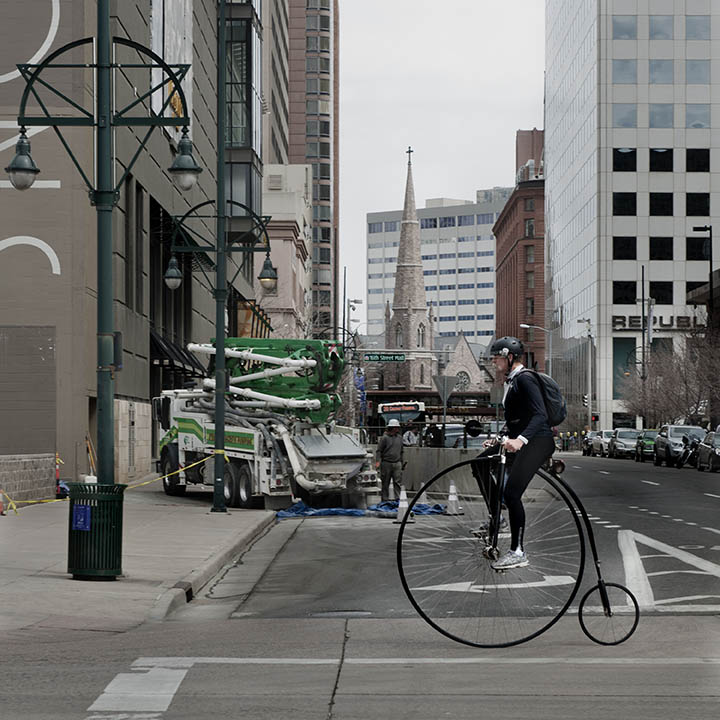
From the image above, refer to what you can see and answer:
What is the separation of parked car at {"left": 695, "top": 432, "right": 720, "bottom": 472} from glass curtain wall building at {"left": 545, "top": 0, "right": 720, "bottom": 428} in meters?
55.9

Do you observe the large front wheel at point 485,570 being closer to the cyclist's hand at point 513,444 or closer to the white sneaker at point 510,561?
the white sneaker at point 510,561

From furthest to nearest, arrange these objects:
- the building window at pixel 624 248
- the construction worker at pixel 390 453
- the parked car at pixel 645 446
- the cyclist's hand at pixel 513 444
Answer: the building window at pixel 624 248 < the parked car at pixel 645 446 < the construction worker at pixel 390 453 < the cyclist's hand at pixel 513 444

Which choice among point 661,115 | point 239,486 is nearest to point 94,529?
point 239,486

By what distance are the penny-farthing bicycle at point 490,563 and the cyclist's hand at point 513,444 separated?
0.31ft

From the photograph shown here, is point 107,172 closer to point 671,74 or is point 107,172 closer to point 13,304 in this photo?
point 13,304

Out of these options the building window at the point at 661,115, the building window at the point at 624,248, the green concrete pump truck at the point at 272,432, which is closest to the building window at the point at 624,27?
the building window at the point at 661,115

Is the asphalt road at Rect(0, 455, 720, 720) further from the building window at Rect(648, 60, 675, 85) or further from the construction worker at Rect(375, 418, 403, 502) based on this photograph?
the building window at Rect(648, 60, 675, 85)

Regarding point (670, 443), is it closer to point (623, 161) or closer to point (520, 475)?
point (520, 475)

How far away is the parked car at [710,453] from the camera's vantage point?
49.2m


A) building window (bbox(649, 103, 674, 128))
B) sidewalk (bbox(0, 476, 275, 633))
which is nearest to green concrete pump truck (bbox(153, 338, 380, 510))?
sidewalk (bbox(0, 476, 275, 633))

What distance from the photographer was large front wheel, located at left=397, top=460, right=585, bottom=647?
927 cm

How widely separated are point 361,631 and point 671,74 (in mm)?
110639

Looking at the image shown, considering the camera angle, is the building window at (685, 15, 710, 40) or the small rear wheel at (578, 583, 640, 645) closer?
the small rear wheel at (578, 583, 640, 645)

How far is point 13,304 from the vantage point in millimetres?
32969
